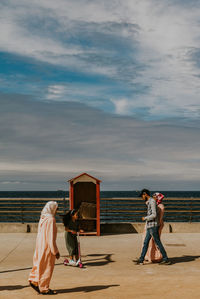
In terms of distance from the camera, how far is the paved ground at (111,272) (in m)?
6.91

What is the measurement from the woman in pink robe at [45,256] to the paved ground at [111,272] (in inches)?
8.1

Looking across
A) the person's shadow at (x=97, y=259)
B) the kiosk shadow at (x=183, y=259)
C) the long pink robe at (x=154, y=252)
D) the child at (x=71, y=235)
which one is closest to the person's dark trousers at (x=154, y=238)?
the long pink robe at (x=154, y=252)

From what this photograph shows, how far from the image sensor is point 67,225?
9.45m

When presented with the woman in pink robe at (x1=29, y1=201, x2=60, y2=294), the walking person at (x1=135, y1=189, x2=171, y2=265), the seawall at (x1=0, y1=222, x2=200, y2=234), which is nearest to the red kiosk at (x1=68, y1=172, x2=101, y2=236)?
the seawall at (x1=0, y1=222, x2=200, y2=234)

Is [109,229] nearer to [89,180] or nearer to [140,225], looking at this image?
[140,225]

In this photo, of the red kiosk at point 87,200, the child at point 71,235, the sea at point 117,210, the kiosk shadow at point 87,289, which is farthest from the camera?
Result: the sea at point 117,210

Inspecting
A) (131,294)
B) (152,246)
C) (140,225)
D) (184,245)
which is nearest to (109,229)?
(140,225)

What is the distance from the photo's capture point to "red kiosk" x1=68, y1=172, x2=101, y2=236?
45.2 ft

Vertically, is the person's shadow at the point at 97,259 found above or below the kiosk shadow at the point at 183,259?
above

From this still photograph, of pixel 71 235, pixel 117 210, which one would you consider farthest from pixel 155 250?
pixel 117 210

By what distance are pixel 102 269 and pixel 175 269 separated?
161 centimetres

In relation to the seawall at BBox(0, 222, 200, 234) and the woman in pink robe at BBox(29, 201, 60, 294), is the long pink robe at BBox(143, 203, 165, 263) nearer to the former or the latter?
the woman in pink robe at BBox(29, 201, 60, 294)

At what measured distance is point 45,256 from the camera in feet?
22.7

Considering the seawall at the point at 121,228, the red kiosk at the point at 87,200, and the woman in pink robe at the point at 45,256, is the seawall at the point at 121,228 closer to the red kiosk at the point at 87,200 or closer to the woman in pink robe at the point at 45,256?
the red kiosk at the point at 87,200
